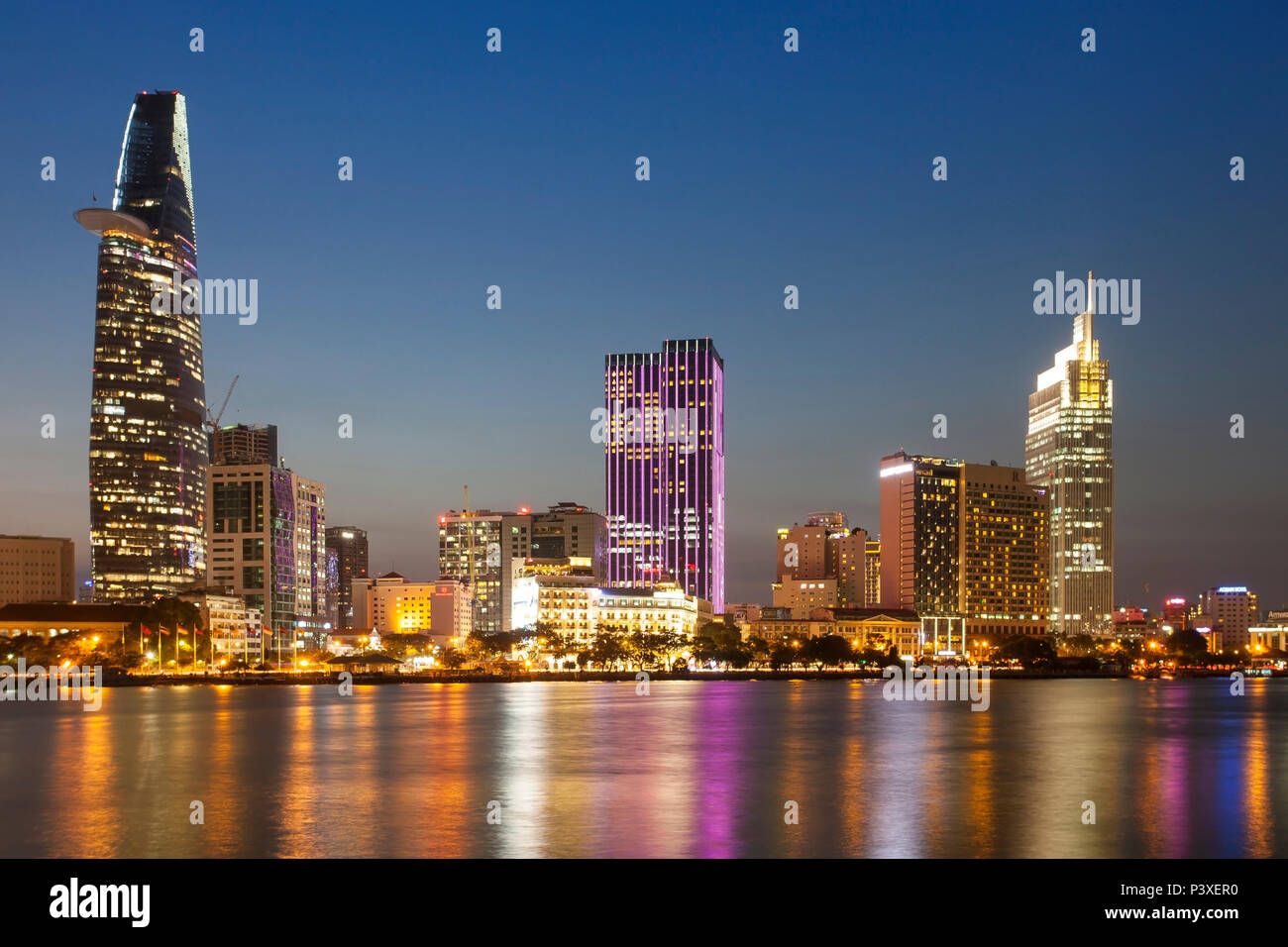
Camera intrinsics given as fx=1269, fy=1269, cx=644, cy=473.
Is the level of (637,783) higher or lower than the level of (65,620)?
higher

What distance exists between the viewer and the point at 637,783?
5025 centimetres

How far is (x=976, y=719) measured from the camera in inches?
3607

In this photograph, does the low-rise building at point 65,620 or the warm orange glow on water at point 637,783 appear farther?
the low-rise building at point 65,620

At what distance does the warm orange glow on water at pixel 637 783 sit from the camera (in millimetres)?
37406

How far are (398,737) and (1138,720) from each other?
53.6 m

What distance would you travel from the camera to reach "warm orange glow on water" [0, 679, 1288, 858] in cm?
3741

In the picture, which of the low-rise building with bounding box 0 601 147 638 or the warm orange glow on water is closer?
the warm orange glow on water

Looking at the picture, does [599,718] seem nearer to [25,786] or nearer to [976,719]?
[976,719]

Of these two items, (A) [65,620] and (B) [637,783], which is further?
A: (A) [65,620]
